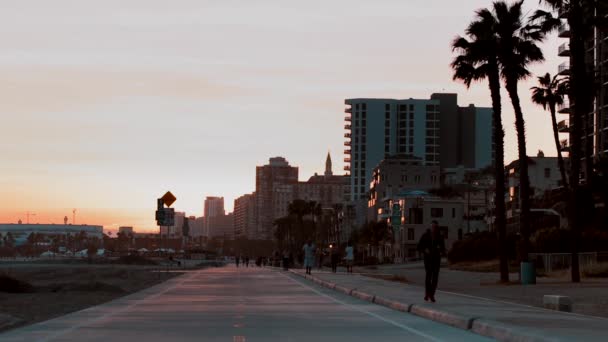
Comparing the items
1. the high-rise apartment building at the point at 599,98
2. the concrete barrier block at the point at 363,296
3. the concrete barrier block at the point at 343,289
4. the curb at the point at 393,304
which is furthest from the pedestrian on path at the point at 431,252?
the high-rise apartment building at the point at 599,98

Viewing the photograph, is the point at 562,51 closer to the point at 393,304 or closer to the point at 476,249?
the point at 476,249

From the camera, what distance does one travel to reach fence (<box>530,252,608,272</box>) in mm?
52953

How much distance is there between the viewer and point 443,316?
1958 centimetres

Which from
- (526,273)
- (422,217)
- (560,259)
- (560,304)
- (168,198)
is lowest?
Answer: (560,304)

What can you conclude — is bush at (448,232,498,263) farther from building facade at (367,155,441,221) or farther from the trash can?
building facade at (367,155,441,221)

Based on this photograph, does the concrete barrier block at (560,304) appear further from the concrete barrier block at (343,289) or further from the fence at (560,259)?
the fence at (560,259)

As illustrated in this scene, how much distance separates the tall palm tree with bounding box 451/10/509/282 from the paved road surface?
16245 mm

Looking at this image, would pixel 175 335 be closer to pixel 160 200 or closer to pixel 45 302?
pixel 45 302

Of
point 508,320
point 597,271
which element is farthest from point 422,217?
point 508,320

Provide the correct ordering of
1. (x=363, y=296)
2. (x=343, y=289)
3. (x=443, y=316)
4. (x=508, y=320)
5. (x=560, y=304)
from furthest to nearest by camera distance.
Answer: (x=343, y=289) < (x=363, y=296) < (x=560, y=304) < (x=443, y=316) < (x=508, y=320)

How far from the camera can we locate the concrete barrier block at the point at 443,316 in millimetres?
18141

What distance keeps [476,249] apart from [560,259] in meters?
28.9

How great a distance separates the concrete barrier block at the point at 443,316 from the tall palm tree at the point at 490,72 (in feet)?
68.8

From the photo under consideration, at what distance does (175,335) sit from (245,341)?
1.70m
